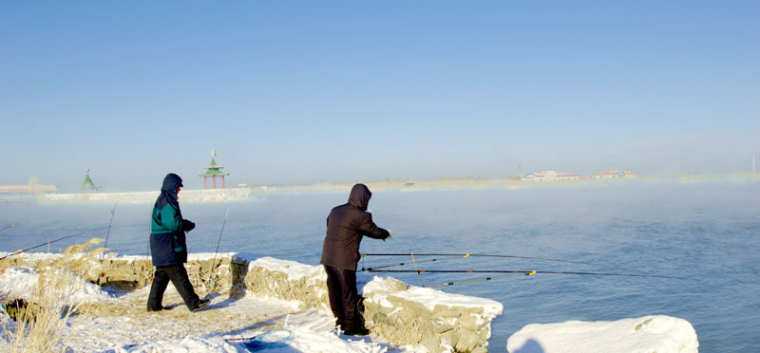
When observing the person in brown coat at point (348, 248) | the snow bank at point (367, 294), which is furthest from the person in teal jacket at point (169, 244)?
the person in brown coat at point (348, 248)

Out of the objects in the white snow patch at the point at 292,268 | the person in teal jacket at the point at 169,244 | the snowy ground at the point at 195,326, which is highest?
the person in teal jacket at the point at 169,244

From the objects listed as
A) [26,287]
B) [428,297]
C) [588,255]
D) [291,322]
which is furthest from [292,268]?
[588,255]

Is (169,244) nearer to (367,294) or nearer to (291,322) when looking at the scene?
(291,322)

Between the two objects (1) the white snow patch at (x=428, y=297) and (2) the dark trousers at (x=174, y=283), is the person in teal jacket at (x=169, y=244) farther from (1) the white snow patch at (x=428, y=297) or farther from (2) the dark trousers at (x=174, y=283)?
(1) the white snow patch at (x=428, y=297)

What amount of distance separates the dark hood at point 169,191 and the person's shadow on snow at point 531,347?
4.16 metres

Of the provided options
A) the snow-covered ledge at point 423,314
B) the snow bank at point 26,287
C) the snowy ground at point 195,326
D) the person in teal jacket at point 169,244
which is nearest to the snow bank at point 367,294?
the snow-covered ledge at point 423,314

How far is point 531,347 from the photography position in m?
5.58

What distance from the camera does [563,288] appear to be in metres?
9.73

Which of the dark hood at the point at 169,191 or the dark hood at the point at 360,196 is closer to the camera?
the dark hood at the point at 360,196

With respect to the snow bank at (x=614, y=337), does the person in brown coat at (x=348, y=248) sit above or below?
above

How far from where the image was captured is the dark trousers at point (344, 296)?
4.70 metres

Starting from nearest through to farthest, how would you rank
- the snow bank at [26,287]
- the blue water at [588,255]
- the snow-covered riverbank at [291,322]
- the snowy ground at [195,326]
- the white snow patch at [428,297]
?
the snowy ground at [195,326]
the snow-covered riverbank at [291,322]
the white snow patch at [428,297]
the snow bank at [26,287]
the blue water at [588,255]

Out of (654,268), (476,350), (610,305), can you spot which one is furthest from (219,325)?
(654,268)

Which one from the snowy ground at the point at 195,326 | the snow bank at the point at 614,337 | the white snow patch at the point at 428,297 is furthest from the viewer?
the snow bank at the point at 614,337
